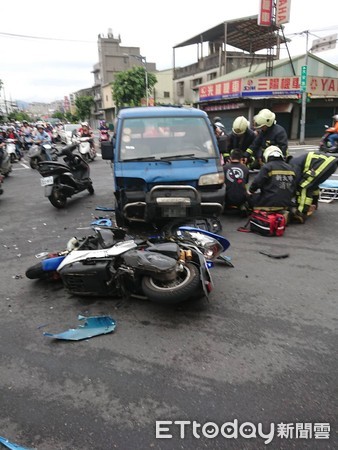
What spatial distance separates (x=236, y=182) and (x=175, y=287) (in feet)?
12.5

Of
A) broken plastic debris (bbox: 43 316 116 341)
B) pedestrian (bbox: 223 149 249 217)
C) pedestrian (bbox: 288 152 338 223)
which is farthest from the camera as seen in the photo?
pedestrian (bbox: 223 149 249 217)

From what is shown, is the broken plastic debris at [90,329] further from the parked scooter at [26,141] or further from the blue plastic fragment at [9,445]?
the parked scooter at [26,141]

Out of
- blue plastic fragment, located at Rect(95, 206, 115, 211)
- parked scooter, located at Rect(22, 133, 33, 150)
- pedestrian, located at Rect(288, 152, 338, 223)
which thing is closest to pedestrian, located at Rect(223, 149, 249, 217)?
pedestrian, located at Rect(288, 152, 338, 223)

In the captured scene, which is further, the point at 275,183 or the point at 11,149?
the point at 11,149

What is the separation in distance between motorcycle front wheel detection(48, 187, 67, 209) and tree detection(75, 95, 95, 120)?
6800cm

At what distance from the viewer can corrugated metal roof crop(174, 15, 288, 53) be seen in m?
26.5

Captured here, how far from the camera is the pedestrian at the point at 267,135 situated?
698 centimetres

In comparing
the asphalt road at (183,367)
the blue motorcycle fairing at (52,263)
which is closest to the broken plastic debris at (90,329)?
the asphalt road at (183,367)

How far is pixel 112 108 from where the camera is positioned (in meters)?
58.7

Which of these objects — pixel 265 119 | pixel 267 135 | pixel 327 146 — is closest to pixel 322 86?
pixel 327 146

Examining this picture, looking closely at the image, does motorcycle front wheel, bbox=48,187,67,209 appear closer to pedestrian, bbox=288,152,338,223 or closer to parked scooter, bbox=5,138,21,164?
pedestrian, bbox=288,152,338,223

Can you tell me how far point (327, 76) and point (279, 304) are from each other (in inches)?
1106

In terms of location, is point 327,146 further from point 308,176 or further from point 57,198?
point 57,198

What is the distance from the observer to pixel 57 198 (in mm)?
7668
